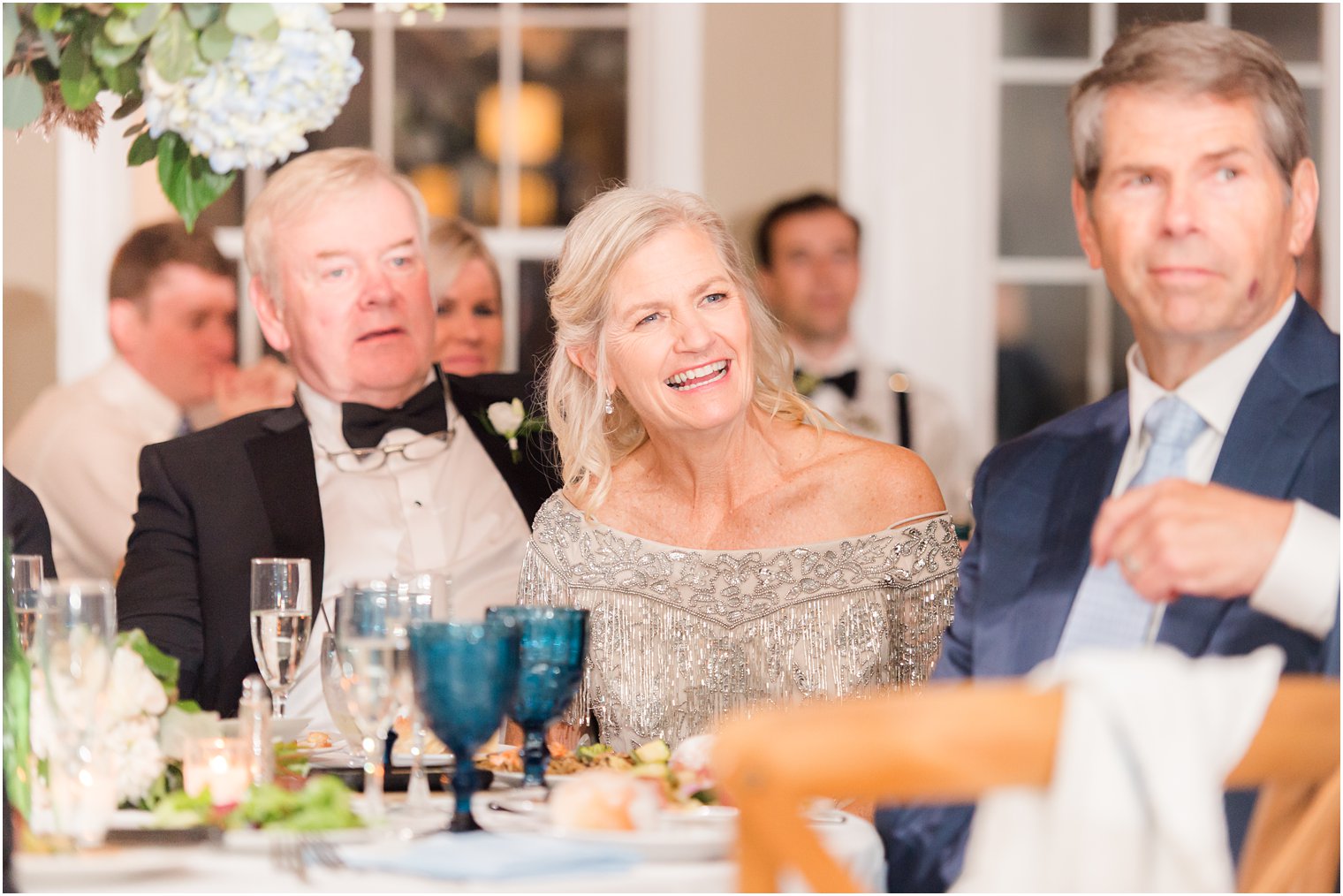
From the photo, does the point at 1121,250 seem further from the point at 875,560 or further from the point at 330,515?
the point at 330,515

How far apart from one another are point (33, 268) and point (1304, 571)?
4.65 m

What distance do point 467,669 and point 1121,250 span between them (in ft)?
2.56

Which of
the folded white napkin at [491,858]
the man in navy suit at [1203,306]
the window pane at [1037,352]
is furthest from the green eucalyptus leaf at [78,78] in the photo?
the window pane at [1037,352]

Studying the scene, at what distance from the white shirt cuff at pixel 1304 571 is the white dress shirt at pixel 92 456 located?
3332 mm

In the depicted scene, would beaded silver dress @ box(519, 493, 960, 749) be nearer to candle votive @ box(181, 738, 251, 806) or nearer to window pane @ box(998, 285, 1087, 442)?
candle votive @ box(181, 738, 251, 806)

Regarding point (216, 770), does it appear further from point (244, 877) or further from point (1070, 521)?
point (1070, 521)

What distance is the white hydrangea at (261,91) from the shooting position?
1725mm

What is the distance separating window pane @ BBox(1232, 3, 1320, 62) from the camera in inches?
198

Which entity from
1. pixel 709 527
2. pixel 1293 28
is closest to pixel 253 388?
pixel 709 527

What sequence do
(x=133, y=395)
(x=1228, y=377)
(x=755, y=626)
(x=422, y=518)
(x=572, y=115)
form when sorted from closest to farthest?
1. (x=1228, y=377)
2. (x=755, y=626)
3. (x=422, y=518)
4. (x=133, y=395)
5. (x=572, y=115)

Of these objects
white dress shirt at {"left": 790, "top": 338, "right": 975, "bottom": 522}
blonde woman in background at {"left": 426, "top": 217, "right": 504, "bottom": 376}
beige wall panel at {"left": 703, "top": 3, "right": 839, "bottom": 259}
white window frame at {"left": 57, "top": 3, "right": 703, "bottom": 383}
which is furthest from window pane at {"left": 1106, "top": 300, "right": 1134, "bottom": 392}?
blonde woman in background at {"left": 426, "top": 217, "right": 504, "bottom": 376}

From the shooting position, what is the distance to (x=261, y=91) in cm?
173

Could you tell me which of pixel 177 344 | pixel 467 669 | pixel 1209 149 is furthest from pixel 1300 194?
pixel 177 344

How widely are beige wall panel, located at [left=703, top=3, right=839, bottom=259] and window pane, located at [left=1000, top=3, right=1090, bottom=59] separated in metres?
0.60
